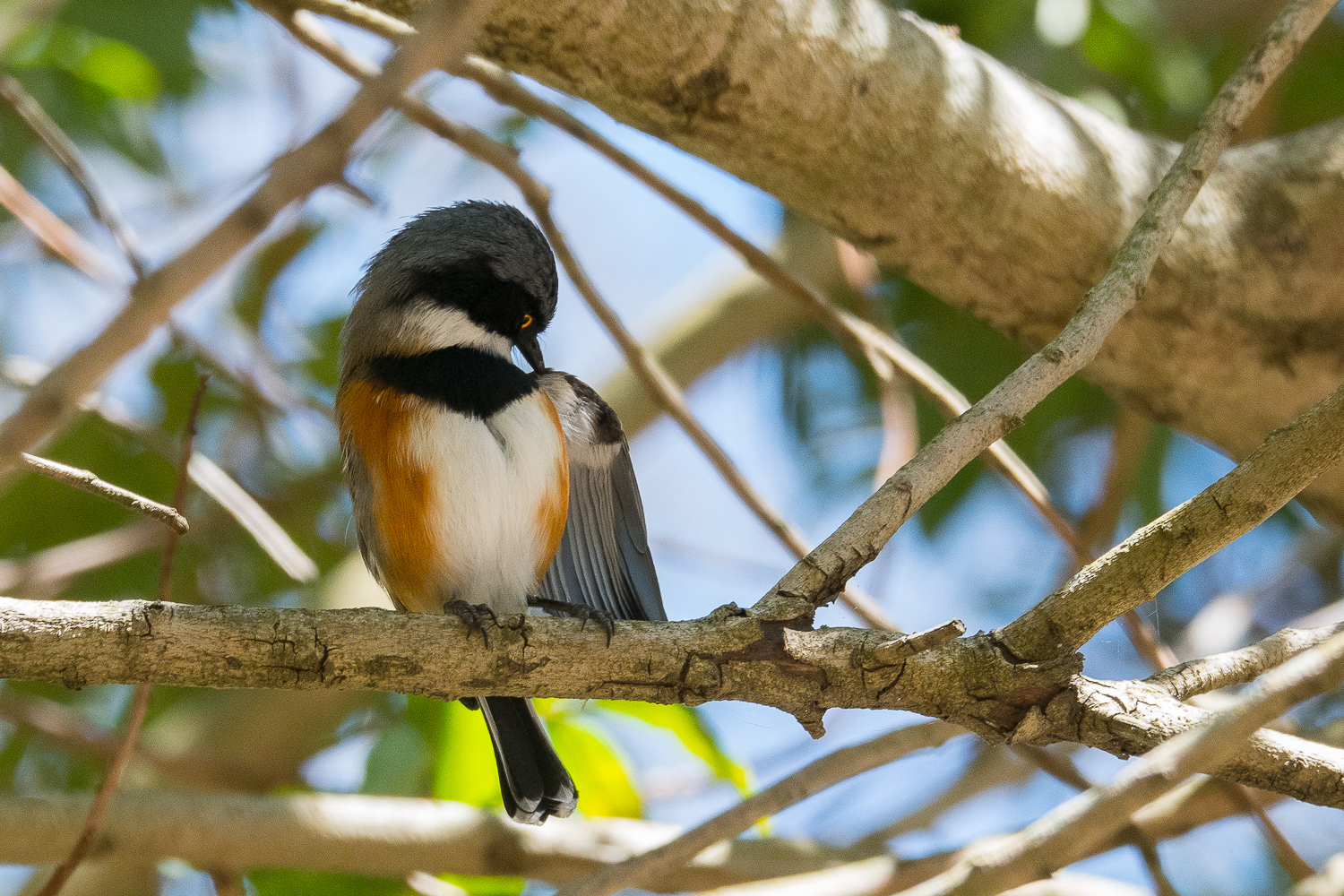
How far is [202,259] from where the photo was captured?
828 mm

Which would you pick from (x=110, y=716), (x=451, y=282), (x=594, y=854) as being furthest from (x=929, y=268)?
(x=110, y=716)

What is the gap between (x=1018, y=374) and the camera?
216cm

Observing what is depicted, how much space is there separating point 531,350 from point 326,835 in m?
1.50

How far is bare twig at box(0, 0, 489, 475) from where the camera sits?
0.83m

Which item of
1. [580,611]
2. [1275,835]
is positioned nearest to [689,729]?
[580,611]

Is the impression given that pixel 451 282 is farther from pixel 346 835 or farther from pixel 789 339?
pixel 789 339

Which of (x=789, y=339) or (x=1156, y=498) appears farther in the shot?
(x=789, y=339)

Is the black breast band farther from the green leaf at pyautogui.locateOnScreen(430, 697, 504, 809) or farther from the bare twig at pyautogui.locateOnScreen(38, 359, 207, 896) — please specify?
the green leaf at pyautogui.locateOnScreen(430, 697, 504, 809)

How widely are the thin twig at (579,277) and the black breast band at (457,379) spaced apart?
0.31 metres

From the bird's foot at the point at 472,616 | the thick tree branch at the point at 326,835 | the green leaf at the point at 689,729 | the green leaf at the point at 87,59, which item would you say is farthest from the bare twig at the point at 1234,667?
the green leaf at the point at 87,59

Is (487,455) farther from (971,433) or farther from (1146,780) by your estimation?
(1146,780)

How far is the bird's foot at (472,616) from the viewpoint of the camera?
209 cm

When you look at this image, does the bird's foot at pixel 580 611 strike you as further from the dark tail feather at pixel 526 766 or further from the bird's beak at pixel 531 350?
Answer: the bird's beak at pixel 531 350

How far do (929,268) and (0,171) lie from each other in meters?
2.44
